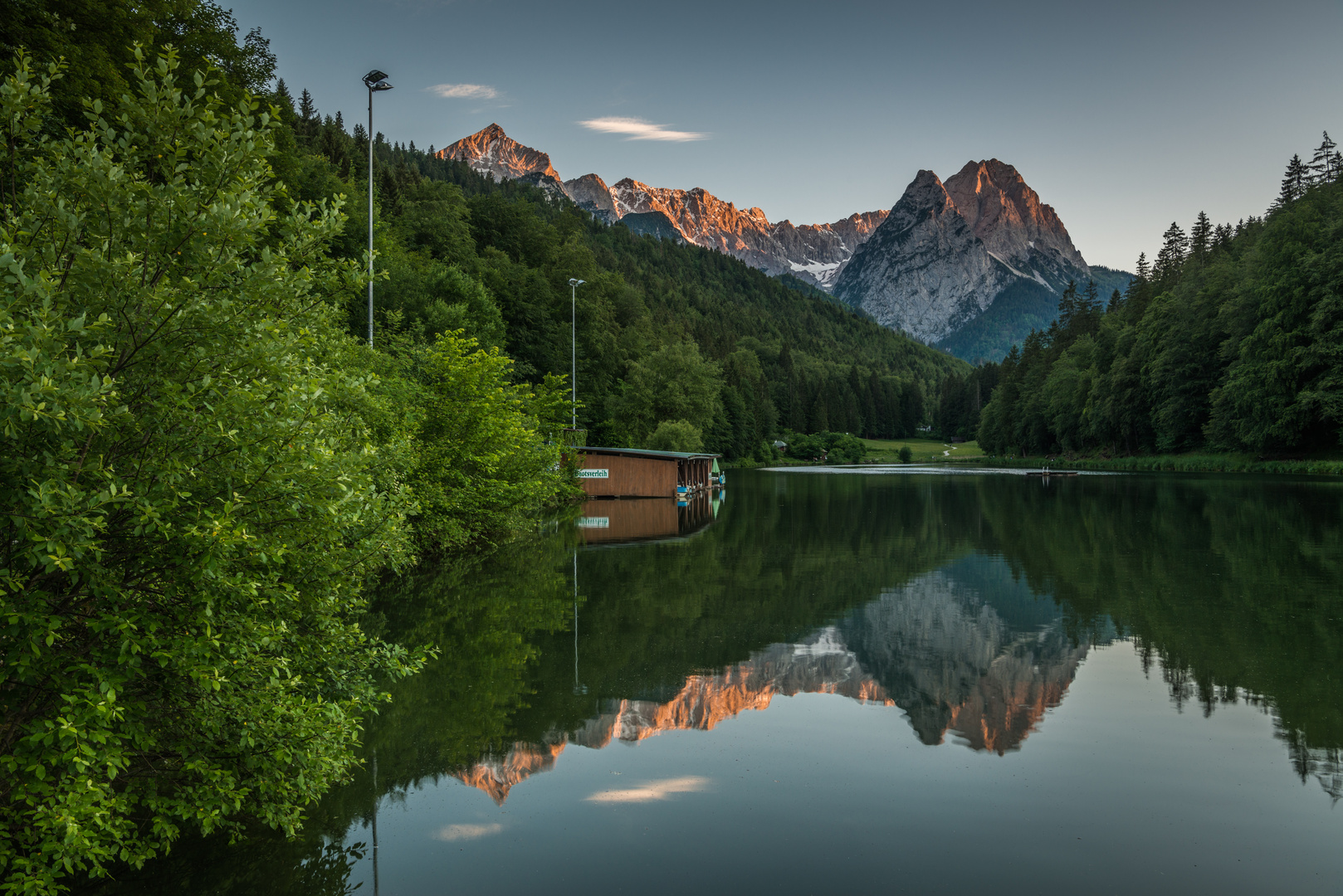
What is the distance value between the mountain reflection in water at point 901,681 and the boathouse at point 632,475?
106 feet

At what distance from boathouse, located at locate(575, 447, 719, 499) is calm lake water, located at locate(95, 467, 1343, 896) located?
27424 mm

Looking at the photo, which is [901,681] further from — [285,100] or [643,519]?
[285,100]

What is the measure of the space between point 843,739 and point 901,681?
8.77 ft

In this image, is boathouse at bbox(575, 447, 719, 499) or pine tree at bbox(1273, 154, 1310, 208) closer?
boathouse at bbox(575, 447, 719, 499)

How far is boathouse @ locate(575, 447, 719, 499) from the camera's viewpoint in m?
48.3

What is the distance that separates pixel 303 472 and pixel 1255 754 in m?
9.70

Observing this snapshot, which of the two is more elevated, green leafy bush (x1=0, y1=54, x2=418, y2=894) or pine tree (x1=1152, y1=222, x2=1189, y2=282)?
pine tree (x1=1152, y1=222, x2=1189, y2=282)

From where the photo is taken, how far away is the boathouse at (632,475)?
48.3 metres

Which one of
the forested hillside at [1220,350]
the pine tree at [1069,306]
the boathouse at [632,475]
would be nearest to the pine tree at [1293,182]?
the forested hillside at [1220,350]

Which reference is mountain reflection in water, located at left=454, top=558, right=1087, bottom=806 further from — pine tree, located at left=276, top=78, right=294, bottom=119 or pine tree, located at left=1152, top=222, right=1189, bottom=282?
pine tree, located at left=1152, top=222, right=1189, bottom=282

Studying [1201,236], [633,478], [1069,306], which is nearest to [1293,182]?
[1201,236]

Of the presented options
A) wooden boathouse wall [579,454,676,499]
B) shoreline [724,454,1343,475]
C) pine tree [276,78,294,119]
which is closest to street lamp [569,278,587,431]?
wooden boathouse wall [579,454,676,499]

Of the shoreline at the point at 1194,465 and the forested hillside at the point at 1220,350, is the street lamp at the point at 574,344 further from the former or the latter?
the shoreline at the point at 1194,465

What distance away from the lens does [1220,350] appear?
7256cm
